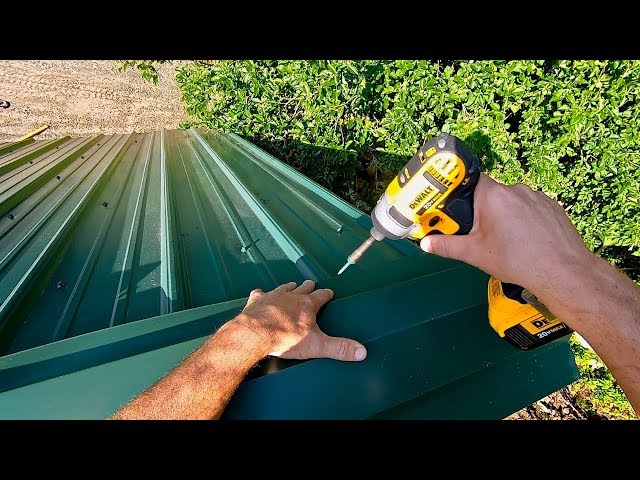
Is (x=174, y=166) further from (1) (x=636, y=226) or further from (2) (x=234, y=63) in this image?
(1) (x=636, y=226)

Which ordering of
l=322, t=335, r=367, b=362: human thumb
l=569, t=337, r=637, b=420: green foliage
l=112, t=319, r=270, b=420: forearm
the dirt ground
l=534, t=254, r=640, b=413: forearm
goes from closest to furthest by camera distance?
l=112, t=319, r=270, b=420: forearm
l=534, t=254, r=640, b=413: forearm
l=322, t=335, r=367, b=362: human thumb
l=569, t=337, r=637, b=420: green foliage
the dirt ground

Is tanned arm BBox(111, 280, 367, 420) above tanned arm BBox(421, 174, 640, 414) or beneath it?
beneath

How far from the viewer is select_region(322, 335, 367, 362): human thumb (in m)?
1.38

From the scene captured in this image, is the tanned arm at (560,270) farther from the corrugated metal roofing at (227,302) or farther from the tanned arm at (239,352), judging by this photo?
the tanned arm at (239,352)

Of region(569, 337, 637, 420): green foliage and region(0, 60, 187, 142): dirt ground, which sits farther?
region(0, 60, 187, 142): dirt ground

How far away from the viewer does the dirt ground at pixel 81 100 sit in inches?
354

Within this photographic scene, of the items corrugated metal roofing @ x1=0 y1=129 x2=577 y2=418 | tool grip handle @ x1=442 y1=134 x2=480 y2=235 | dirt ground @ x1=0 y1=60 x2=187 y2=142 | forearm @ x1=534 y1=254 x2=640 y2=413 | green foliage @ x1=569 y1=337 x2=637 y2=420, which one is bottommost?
green foliage @ x1=569 y1=337 x2=637 y2=420

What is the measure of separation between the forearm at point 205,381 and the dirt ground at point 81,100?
357 inches

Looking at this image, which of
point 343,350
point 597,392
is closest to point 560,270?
point 343,350

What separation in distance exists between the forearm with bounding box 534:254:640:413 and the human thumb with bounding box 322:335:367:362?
0.70 meters

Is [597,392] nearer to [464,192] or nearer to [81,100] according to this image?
[464,192]

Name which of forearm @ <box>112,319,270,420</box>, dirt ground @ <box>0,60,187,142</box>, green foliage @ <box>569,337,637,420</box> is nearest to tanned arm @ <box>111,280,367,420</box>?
forearm @ <box>112,319,270,420</box>

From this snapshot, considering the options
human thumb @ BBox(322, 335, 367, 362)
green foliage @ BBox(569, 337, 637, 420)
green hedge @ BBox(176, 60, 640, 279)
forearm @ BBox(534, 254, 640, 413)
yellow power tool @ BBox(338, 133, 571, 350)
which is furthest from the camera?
green foliage @ BBox(569, 337, 637, 420)

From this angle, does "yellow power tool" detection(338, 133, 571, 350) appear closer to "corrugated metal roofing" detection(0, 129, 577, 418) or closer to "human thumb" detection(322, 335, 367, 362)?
"corrugated metal roofing" detection(0, 129, 577, 418)
